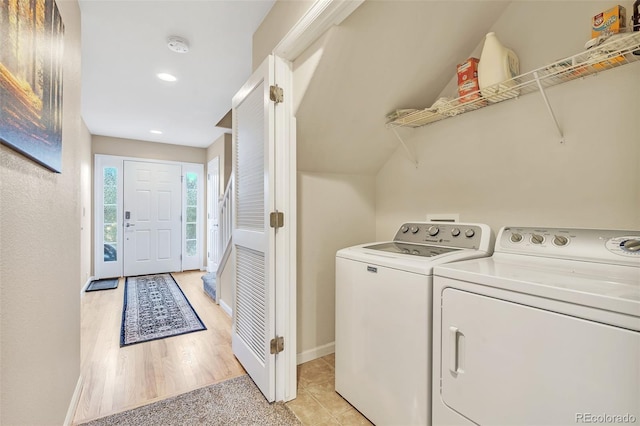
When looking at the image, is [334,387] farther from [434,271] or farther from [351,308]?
[434,271]

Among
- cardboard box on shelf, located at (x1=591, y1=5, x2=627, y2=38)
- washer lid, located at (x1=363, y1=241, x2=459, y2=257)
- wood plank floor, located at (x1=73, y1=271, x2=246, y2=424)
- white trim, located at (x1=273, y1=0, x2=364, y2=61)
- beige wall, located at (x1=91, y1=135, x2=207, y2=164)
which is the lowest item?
wood plank floor, located at (x1=73, y1=271, x2=246, y2=424)

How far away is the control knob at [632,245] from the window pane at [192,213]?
220 inches

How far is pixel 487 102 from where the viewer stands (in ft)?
5.36

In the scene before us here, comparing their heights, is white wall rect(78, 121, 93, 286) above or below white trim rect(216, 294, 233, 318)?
above

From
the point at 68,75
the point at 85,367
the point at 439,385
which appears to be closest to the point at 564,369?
the point at 439,385

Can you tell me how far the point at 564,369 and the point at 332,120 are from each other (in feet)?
5.10

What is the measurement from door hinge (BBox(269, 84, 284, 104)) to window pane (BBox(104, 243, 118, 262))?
14.9 ft

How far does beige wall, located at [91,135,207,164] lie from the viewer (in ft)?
15.6

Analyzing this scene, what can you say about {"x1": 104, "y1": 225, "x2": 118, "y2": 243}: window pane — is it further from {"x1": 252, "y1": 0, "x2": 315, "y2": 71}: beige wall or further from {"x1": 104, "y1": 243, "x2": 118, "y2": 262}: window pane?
{"x1": 252, "y1": 0, "x2": 315, "y2": 71}: beige wall

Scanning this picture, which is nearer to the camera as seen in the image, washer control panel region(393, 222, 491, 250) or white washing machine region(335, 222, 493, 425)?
white washing machine region(335, 222, 493, 425)

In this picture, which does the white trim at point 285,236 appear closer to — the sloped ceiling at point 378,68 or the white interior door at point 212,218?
the sloped ceiling at point 378,68

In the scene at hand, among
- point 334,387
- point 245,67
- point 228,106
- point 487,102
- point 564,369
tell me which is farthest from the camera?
point 228,106

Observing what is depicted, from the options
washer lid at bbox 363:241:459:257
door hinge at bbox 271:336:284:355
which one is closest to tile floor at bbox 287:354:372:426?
door hinge at bbox 271:336:284:355

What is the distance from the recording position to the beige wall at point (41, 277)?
81 cm
